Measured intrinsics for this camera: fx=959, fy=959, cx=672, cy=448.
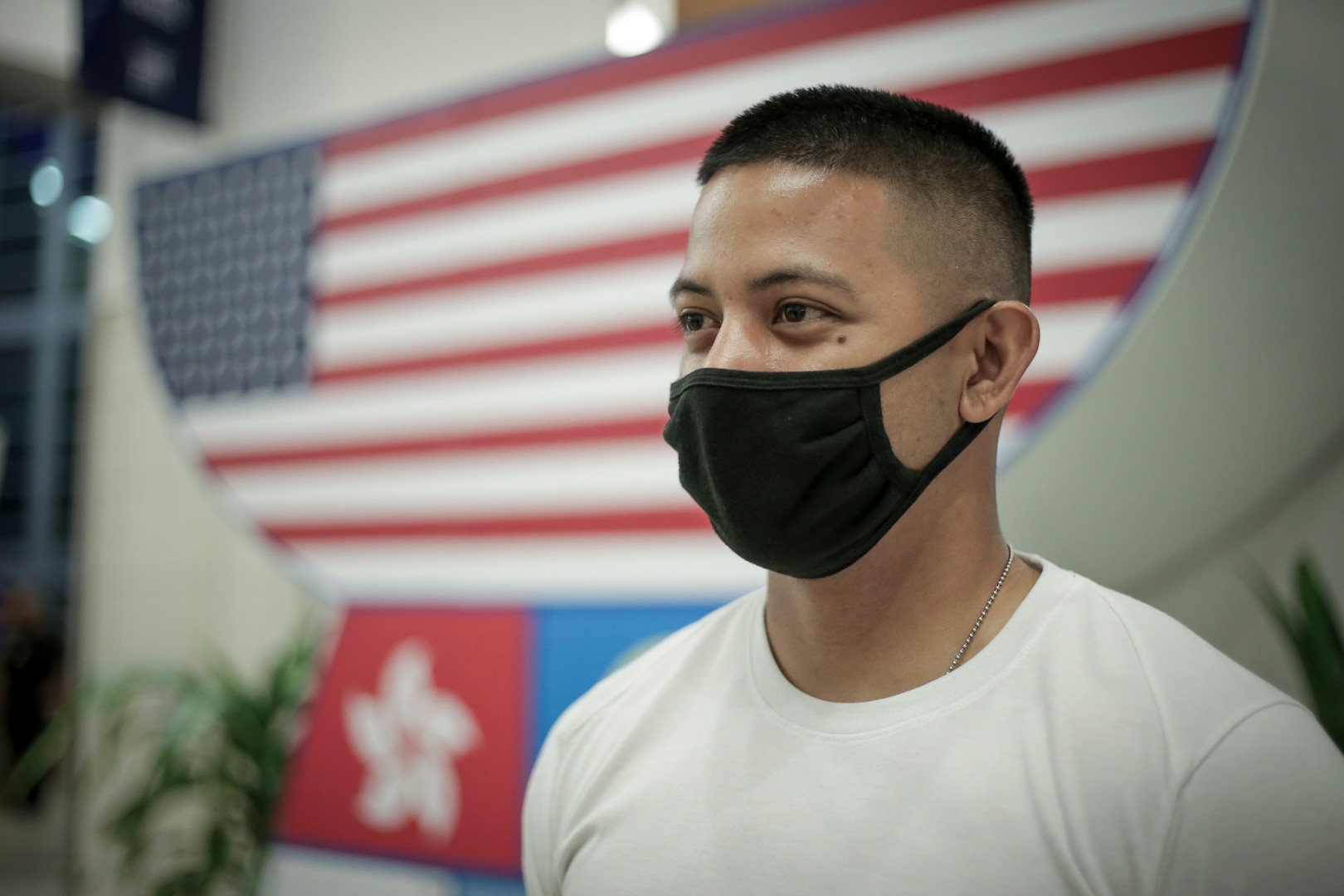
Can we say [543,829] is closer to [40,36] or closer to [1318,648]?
[1318,648]

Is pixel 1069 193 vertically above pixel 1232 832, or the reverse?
pixel 1069 193

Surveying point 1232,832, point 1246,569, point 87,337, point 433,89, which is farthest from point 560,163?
point 87,337

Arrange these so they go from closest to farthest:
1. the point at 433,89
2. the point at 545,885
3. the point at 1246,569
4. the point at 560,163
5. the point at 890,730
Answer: the point at 890,730 < the point at 545,885 < the point at 1246,569 < the point at 560,163 < the point at 433,89

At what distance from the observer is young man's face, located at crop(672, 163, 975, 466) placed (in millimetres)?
992

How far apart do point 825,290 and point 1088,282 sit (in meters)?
1.02

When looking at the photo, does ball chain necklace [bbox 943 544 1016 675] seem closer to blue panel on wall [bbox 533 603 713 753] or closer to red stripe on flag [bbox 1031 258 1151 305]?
red stripe on flag [bbox 1031 258 1151 305]

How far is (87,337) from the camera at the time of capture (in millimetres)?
3711

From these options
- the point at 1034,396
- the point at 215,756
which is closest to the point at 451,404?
the point at 215,756

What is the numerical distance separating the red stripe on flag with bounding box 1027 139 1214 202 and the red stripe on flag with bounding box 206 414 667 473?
0.91m

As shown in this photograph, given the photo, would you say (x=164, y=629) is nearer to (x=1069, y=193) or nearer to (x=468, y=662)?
(x=468, y=662)

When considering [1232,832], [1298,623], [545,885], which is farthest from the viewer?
[1298,623]

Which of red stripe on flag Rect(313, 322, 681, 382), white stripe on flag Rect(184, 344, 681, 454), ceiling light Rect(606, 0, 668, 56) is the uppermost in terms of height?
ceiling light Rect(606, 0, 668, 56)

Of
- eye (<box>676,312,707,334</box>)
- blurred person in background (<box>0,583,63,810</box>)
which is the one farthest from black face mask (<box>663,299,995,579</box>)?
blurred person in background (<box>0,583,63,810</box>)

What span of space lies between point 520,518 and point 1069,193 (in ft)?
4.87
